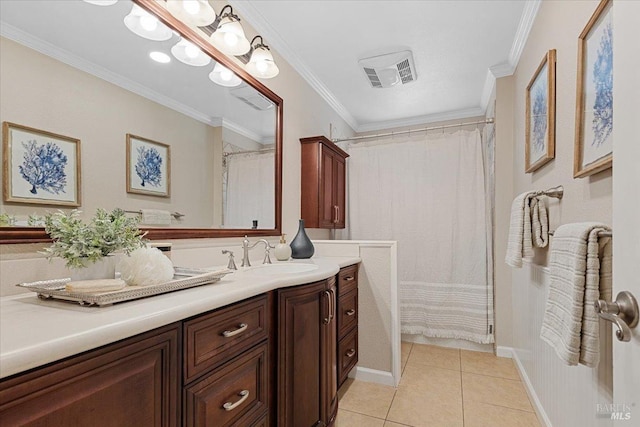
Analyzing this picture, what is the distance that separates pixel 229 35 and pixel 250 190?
2.84ft

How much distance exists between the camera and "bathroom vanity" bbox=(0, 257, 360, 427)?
544 millimetres

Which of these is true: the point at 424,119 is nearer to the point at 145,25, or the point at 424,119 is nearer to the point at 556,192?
the point at 556,192

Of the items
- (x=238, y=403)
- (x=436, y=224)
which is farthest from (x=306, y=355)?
(x=436, y=224)

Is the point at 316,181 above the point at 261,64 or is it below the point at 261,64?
below

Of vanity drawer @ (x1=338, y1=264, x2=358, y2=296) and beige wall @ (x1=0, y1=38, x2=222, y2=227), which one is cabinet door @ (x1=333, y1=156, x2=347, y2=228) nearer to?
vanity drawer @ (x1=338, y1=264, x2=358, y2=296)

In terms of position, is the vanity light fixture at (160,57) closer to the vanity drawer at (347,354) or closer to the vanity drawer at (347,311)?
the vanity drawer at (347,311)

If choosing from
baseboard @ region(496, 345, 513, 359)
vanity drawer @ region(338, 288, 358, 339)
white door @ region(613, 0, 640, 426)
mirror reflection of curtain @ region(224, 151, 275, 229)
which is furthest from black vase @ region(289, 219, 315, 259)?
baseboard @ region(496, 345, 513, 359)

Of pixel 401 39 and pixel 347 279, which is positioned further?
pixel 401 39

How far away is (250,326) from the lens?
1052mm

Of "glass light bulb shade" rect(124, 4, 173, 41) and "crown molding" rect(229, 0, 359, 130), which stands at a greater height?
"crown molding" rect(229, 0, 359, 130)

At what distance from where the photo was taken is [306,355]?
4.38ft

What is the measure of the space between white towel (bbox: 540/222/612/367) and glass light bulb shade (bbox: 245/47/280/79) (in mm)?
1723

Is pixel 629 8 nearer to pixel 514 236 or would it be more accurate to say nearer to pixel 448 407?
pixel 514 236

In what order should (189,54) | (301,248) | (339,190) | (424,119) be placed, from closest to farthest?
1. (189,54)
2. (301,248)
3. (339,190)
4. (424,119)
